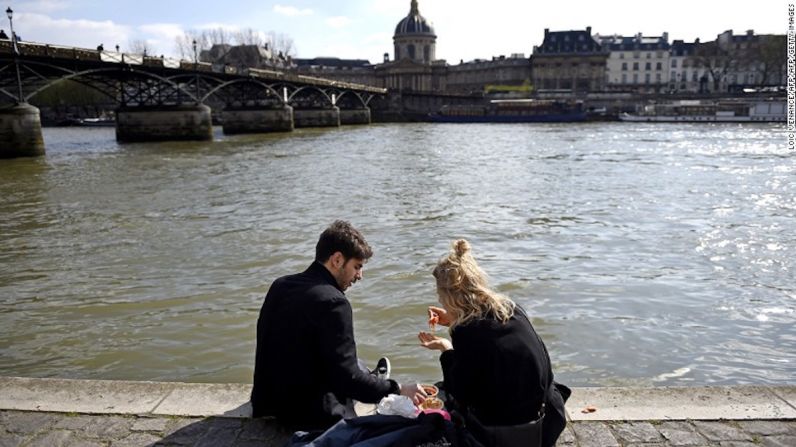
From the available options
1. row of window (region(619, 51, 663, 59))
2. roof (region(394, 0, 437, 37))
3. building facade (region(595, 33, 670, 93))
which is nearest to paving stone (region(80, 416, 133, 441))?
building facade (region(595, 33, 670, 93))

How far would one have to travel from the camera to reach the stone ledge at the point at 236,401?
402 cm

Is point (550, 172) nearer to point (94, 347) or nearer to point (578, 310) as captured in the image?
point (578, 310)

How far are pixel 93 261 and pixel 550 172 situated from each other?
722 inches

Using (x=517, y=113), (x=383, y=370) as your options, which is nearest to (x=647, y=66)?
(x=517, y=113)

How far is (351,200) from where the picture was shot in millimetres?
18141

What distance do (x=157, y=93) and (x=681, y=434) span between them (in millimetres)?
52053

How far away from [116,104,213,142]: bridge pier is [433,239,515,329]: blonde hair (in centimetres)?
5050

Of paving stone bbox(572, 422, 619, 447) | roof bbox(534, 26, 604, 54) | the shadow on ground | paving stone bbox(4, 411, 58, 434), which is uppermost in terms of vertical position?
roof bbox(534, 26, 604, 54)

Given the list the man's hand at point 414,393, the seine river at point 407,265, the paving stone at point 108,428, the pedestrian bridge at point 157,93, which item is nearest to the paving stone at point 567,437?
the man's hand at point 414,393

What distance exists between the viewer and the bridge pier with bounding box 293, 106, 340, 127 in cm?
7731

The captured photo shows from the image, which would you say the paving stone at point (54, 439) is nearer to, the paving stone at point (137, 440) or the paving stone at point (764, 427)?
the paving stone at point (137, 440)

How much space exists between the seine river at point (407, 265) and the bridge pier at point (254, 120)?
3891 centimetres

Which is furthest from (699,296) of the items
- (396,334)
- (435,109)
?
(435,109)

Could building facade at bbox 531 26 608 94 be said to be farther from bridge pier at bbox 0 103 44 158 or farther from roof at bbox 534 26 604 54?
bridge pier at bbox 0 103 44 158
